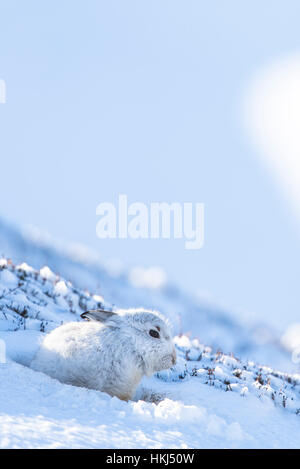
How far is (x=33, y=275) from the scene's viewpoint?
48.8 ft

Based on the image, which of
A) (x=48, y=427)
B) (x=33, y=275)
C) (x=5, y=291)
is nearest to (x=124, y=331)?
(x=48, y=427)

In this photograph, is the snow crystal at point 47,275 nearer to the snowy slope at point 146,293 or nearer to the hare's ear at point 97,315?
Answer: the hare's ear at point 97,315

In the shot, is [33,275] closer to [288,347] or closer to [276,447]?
[276,447]

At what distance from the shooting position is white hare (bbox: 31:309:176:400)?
23.6ft

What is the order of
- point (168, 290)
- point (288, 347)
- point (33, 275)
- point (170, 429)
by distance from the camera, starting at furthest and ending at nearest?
point (168, 290), point (288, 347), point (33, 275), point (170, 429)

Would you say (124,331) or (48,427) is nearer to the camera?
(48,427)

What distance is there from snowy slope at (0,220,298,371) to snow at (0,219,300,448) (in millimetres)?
33781

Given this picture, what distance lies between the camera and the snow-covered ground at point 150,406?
5.20 m

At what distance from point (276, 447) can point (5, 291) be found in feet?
25.1

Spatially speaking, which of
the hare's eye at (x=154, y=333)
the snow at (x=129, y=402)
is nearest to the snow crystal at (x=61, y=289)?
the snow at (x=129, y=402)

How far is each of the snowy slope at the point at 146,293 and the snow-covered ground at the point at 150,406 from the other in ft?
116

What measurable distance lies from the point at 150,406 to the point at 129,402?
334 mm
